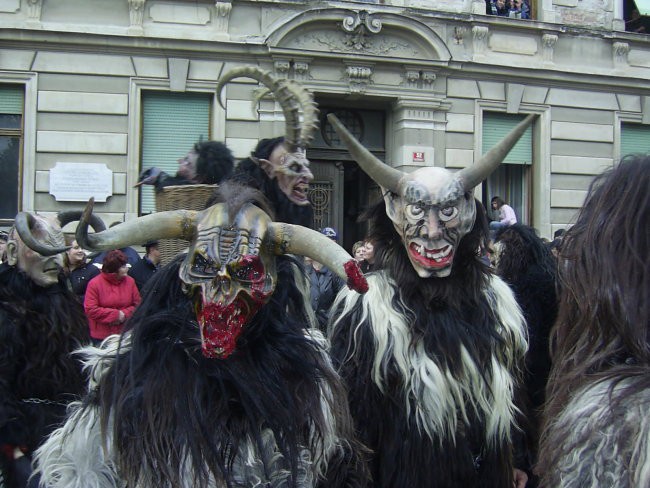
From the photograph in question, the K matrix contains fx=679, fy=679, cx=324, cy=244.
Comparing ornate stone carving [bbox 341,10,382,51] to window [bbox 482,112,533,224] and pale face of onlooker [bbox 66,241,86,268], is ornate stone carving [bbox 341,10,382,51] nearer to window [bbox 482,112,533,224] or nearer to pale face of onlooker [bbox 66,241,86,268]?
window [bbox 482,112,533,224]

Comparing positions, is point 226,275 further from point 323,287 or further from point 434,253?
point 323,287

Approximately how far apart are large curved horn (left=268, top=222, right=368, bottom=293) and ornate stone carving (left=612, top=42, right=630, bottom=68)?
40.1ft

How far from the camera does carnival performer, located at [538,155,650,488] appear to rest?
57.7 inches

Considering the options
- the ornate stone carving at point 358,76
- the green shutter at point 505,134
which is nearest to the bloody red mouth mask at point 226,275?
the ornate stone carving at point 358,76

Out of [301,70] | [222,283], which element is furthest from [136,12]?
[222,283]

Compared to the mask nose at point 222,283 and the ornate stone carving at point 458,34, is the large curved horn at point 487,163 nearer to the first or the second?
the mask nose at point 222,283

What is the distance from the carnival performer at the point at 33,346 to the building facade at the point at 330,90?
7.12 metres

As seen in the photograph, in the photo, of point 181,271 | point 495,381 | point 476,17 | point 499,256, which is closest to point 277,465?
point 181,271

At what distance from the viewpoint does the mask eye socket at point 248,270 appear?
236cm

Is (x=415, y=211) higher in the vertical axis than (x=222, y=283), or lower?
higher

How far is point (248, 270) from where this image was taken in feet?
7.83

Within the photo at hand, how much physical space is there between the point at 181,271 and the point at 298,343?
0.52 metres

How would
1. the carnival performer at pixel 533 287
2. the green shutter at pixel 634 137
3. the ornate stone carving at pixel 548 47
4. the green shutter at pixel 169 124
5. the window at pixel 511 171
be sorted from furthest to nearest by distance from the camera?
the green shutter at pixel 634 137 → the window at pixel 511 171 → the ornate stone carving at pixel 548 47 → the green shutter at pixel 169 124 → the carnival performer at pixel 533 287

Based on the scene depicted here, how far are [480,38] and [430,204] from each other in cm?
970
